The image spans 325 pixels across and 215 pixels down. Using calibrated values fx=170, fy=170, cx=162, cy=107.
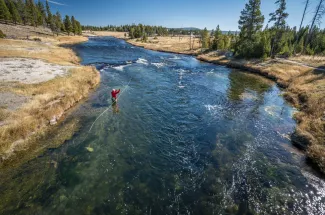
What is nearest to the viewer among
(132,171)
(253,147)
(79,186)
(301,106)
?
(79,186)

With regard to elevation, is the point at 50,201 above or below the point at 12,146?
below

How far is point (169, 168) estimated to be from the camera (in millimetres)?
12617

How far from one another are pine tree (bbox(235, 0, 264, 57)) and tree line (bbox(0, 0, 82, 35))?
4503 inches

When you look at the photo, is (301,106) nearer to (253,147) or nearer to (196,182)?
(253,147)

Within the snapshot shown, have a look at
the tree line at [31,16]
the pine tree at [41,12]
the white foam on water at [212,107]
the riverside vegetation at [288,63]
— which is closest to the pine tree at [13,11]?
the tree line at [31,16]

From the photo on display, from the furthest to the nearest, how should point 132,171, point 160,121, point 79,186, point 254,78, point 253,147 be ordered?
point 254,78 → point 160,121 → point 253,147 → point 132,171 → point 79,186

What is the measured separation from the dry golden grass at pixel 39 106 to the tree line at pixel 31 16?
11019 cm

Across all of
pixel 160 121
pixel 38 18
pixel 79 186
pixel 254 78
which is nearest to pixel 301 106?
pixel 254 78

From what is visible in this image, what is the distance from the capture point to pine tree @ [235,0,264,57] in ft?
167

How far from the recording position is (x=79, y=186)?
1088cm

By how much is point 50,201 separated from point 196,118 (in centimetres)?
1537

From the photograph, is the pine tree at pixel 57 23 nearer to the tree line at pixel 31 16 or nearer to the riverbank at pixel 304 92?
the tree line at pixel 31 16

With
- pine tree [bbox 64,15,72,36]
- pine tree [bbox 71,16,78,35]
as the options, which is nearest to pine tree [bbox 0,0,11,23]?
pine tree [bbox 64,15,72,36]

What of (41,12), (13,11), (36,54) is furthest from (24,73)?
(41,12)
